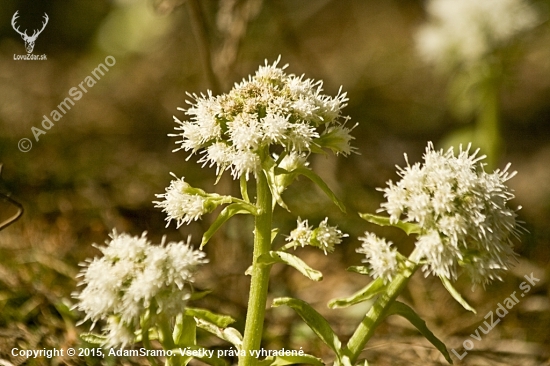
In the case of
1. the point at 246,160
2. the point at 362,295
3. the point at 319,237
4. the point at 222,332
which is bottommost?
the point at 222,332

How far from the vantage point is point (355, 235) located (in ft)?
14.3

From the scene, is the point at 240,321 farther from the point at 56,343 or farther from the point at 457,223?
the point at 457,223

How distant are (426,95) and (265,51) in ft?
8.01

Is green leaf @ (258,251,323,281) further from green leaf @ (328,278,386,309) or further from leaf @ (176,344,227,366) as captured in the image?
leaf @ (176,344,227,366)

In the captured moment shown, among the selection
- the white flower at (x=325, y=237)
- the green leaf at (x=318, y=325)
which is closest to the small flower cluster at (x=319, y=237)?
the white flower at (x=325, y=237)

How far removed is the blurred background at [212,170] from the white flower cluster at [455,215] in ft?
3.90

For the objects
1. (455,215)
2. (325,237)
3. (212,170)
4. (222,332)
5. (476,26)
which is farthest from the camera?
(212,170)

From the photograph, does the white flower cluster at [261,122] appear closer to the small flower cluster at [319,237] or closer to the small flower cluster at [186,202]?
the small flower cluster at [186,202]

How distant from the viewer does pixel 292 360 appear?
79.3 inches

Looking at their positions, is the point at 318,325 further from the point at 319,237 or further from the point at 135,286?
the point at 135,286

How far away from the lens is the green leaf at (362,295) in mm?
1953

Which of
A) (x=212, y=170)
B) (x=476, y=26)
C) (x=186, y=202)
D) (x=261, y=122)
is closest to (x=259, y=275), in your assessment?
(x=186, y=202)

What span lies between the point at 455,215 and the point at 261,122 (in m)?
0.76

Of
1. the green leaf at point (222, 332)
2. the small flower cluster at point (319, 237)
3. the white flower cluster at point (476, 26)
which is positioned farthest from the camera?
the white flower cluster at point (476, 26)
